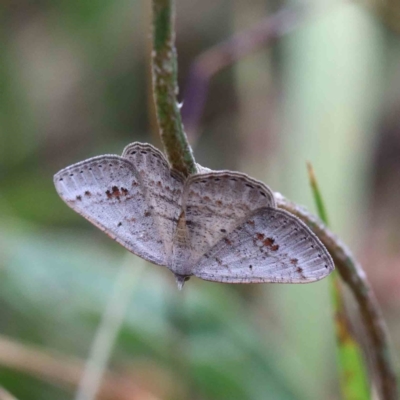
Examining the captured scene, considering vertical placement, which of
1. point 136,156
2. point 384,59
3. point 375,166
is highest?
point 384,59

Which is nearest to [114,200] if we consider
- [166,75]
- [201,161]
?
[166,75]

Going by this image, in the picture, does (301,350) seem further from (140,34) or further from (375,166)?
(140,34)

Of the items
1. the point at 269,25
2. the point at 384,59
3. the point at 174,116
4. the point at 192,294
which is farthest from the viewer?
the point at 384,59

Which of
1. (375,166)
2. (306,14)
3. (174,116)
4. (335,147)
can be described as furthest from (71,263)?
(375,166)

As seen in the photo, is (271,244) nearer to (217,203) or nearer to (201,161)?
(217,203)

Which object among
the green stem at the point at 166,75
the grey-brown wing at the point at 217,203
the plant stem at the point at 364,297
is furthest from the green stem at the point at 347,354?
the green stem at the point at 166,75

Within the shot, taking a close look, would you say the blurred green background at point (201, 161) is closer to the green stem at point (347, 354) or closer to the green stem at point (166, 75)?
the green stem at point (347, 354)

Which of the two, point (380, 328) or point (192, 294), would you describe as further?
point (192, 294)
